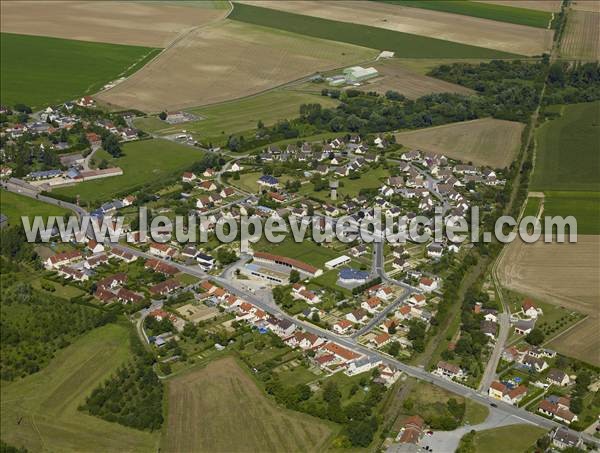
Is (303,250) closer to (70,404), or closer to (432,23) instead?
(70,404)

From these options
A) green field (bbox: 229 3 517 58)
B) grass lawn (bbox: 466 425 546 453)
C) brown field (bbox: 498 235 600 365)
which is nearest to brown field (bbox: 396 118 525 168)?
brown field (bbox: 498 235 600 365)

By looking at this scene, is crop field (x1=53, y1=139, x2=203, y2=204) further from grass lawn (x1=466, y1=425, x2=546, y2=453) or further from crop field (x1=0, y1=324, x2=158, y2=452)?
grass lawn (x1=466, y1=425, x2=546, y2=453)

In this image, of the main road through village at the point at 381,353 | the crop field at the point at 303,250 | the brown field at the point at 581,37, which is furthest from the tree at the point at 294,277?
the brown field at the point at 581,37

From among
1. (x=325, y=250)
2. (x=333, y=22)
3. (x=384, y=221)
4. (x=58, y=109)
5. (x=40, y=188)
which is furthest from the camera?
(x=333, y=22)

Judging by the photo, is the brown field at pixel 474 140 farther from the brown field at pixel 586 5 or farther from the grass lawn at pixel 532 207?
the brown field at pixel 586 5

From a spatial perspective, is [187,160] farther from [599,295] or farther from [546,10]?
[546,10]

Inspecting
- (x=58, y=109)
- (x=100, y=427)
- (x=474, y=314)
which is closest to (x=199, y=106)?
(x=58, y=109)

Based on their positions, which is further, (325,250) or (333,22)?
(333,22)

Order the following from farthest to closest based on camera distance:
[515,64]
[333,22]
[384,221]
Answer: [333,22] < [515,64] < [384,221]
